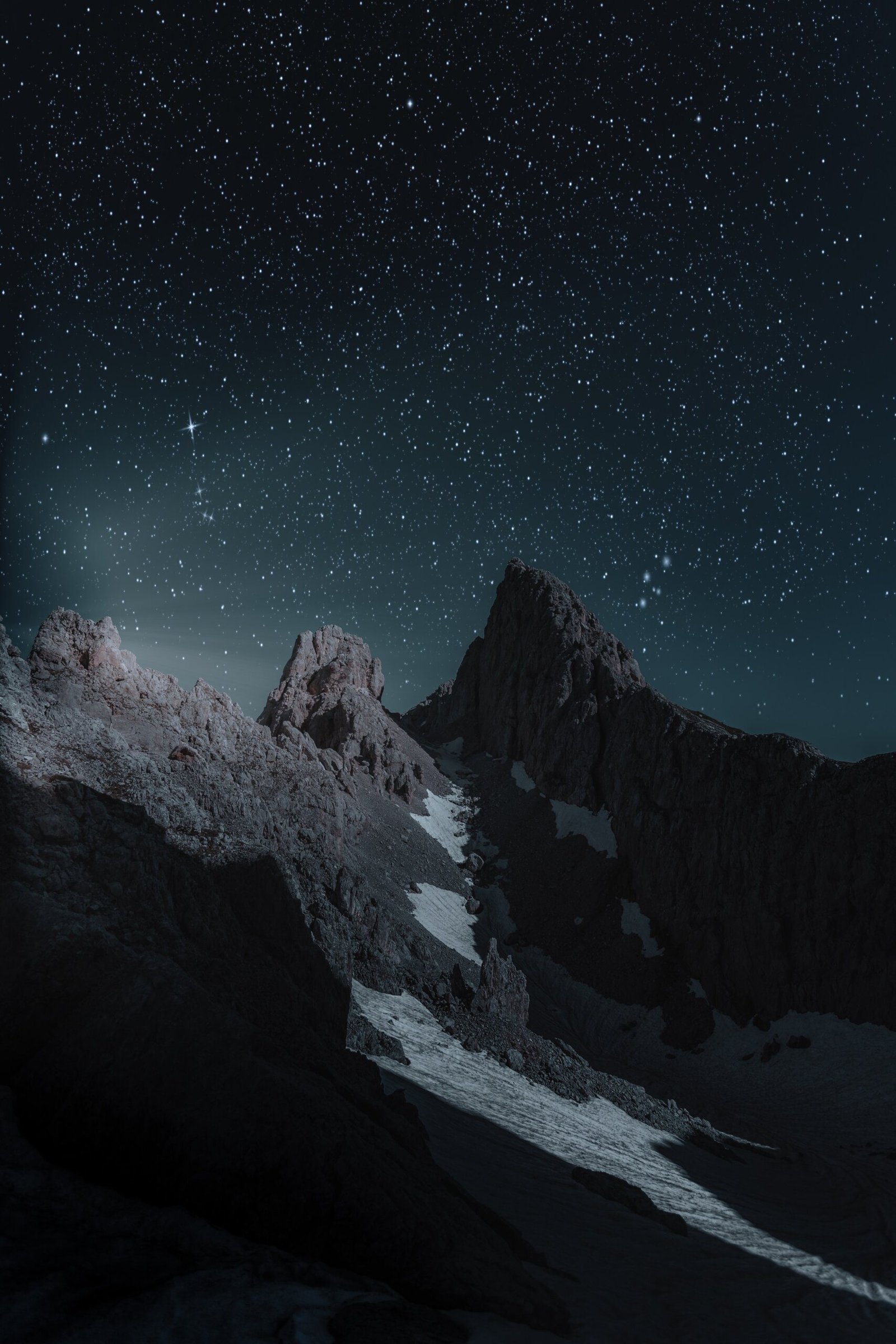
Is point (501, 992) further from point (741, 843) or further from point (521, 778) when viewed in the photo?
point (521, 778)

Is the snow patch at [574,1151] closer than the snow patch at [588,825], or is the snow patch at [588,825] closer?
the snow patch at [574,1151]

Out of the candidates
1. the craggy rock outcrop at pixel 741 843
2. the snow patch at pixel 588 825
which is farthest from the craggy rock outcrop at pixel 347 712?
the snow patch at pixel 588 825

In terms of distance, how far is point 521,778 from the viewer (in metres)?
105

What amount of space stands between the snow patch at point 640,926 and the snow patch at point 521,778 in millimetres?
28123

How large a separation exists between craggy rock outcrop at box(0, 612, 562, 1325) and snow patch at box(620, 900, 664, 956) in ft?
165

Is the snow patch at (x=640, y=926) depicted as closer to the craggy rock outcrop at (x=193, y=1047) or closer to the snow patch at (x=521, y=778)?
the snow patch at (x=521, y=778)

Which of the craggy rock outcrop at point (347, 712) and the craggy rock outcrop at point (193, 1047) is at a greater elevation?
the craggy rock outcrop at point (347, 712)

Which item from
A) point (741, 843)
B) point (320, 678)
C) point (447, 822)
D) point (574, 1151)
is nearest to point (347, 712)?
point (320, 678)

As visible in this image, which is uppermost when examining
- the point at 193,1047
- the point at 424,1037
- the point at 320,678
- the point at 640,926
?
the point at 320,678

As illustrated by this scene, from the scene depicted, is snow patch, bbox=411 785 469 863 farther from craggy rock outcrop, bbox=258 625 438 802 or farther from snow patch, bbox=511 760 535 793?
snow patch, bbox=511 760 535 793

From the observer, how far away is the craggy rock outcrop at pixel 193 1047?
27.2 feet

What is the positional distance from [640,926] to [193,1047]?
69.6m

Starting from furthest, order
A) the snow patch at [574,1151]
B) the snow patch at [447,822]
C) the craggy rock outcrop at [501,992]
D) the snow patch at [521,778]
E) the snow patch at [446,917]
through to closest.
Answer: the snow patch at [521,778] → the snow patch at [447,822] → the snow patch at [446,917] → the craggy rock outcrop at [501,992] → the snow patch at [574,1151]

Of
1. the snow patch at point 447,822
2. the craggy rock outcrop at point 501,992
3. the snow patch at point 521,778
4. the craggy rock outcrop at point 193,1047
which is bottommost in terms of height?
the craggy rock outcrop at point 501,992
